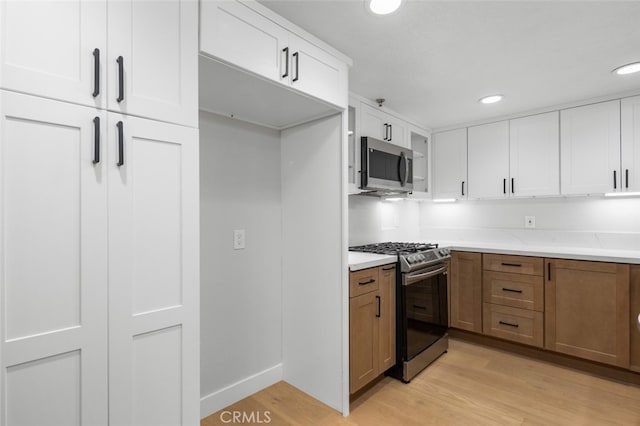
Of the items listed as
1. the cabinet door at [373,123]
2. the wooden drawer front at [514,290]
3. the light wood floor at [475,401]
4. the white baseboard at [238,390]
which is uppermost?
the cabinet door at [373,123]

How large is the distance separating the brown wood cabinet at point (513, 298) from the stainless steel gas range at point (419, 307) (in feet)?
1.37

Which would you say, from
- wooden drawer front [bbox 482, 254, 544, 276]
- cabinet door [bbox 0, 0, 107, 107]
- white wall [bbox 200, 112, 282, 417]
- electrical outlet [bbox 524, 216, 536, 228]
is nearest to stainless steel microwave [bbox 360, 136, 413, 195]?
white wall [bbox 200, 112, 282, 417]

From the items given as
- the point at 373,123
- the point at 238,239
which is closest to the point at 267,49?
the point at 238,239

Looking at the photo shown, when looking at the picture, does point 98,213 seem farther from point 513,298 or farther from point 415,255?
point 513,298

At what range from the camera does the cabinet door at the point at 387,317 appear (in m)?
2.32

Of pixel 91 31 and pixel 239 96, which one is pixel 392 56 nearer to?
pixel 239 96

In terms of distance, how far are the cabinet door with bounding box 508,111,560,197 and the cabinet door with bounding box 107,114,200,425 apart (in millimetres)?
3043

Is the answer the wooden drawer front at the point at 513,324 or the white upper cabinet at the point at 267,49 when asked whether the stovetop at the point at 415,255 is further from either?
the white upper cabinet at the point at 267,49

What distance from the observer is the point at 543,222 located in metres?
3.29

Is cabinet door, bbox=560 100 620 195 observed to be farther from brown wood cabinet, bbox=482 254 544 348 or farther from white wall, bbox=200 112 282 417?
white wall, bbox=200 112 282 417

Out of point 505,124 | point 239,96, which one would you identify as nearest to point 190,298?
point 239,96

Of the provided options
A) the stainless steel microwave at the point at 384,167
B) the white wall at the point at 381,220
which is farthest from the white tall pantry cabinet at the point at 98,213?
the white wall at the point at 381,220

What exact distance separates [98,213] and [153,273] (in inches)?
11.2

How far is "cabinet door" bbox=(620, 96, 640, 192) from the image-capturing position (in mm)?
2643
